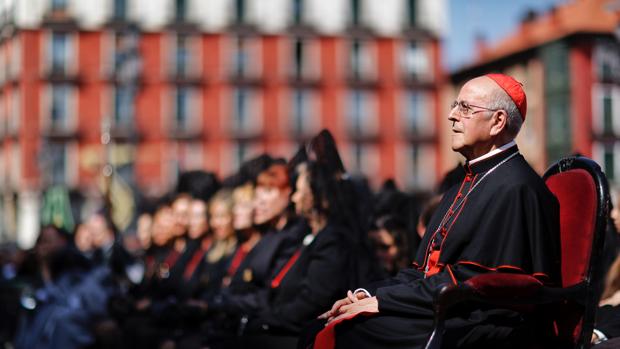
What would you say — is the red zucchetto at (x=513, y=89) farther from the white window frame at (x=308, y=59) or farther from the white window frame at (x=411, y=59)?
the white window frame at (x=411, y=59)

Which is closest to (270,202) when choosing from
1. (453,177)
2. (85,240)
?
(453,177)

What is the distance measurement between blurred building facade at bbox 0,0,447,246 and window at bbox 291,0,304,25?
5 centimetres

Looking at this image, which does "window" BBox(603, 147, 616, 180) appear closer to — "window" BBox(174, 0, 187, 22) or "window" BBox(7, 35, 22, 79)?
"window" BBox(174, 0, 187, 22)

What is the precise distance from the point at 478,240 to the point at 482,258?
0.22 feet

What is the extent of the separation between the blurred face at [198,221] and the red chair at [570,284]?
517cm

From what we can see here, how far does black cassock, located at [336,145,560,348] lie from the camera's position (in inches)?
146

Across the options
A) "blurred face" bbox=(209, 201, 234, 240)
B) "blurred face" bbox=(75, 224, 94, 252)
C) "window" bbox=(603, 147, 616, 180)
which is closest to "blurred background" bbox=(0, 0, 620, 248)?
"window" bbox=(603, 147, 616, 180)

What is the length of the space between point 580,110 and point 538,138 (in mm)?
2606

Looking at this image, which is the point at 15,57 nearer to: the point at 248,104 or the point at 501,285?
the point at 248,104

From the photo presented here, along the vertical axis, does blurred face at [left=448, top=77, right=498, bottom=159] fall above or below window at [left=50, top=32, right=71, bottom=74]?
below

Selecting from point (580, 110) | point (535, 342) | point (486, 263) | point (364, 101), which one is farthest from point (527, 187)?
point (364, 101)

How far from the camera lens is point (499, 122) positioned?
12.8 feet

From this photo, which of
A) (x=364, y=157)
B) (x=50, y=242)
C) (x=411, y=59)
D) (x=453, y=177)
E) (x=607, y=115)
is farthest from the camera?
(x=411, y=59)

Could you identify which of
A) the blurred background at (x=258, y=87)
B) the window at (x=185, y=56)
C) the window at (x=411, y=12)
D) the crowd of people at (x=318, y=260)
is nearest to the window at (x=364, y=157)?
the blurred background at (x=258, y=87)
